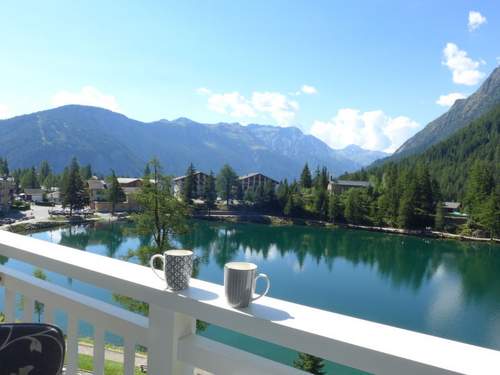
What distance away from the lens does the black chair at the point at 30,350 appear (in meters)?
0.90

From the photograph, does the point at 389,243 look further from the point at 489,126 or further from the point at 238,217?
the point at 489,126

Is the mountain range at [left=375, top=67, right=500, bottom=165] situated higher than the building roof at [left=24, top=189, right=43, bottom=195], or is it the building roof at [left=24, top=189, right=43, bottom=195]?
the mountain range at [left=375, top=67, right=500, bottom=165]

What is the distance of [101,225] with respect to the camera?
34031mm

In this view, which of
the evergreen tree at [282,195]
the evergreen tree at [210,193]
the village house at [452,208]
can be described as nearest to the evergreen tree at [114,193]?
the evergreen tree at [210,193]

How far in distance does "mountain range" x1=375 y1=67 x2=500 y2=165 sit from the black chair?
126 m

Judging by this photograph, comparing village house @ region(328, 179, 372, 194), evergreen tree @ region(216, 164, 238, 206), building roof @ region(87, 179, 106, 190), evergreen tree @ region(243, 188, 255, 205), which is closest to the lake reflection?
evergreen tree @ region(243, 188, 255, 205)

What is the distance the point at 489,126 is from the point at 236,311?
293 ft

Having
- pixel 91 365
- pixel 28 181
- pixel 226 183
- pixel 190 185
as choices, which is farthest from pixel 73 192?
pixel 91 365

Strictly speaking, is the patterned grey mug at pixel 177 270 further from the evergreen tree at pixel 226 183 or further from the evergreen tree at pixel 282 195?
the evergreen tree at pixel 226 183

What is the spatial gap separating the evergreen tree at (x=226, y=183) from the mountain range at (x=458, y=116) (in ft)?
281

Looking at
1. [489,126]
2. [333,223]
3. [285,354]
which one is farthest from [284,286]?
[489,126]

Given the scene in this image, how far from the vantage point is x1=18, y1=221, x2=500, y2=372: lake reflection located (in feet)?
53.2

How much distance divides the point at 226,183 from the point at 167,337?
148 feet

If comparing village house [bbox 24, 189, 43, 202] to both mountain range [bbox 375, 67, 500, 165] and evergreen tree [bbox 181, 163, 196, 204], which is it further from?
mountain range [bbox 375, 67, 500, 165]
